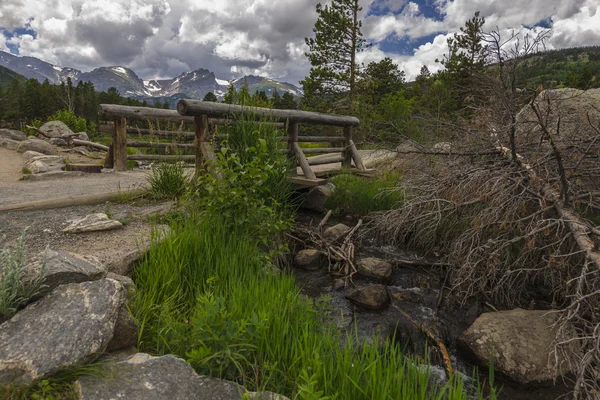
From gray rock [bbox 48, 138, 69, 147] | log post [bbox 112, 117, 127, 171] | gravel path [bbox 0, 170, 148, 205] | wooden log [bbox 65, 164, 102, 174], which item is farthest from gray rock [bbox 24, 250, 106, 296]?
gray rock [bbox 48, 138, 69, 147]

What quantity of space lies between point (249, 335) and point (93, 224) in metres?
2.50

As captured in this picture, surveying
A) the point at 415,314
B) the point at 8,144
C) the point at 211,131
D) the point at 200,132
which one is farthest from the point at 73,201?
the point at 8,144

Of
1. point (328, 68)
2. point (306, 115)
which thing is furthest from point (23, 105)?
point (306, 115)

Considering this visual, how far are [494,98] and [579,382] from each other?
3.27m

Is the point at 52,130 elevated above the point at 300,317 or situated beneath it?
elevated above

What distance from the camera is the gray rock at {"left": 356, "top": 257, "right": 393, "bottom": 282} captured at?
15.0 feet

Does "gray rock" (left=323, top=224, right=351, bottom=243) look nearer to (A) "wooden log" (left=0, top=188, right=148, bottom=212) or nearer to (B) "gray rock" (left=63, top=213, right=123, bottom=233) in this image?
(A) "wooden log" (left=0, top=188, right=148, bottom=212)

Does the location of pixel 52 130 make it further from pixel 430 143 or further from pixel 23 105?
pixel 23 105

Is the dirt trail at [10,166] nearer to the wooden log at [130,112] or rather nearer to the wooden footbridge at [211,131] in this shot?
the wooden footbridge at [211,131]

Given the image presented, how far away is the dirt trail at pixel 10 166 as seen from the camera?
314 inches

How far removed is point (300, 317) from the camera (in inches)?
96.6

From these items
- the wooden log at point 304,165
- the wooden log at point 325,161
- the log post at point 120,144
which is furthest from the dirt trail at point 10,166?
the wooden log at point 325,161

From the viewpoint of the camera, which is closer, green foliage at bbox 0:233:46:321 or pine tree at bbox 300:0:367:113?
green foliage at bbox 0:233:46:321

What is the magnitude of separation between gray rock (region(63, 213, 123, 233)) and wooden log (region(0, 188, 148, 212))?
1076mm
